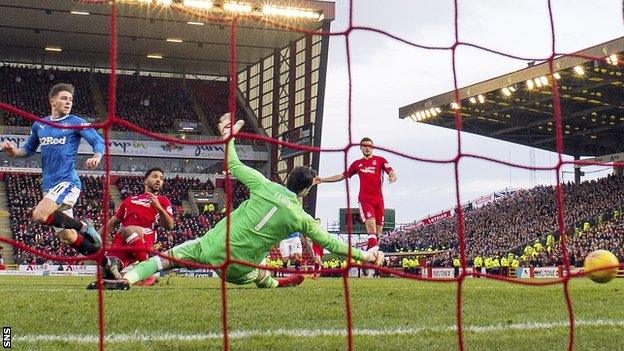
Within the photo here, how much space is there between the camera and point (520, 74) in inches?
1110

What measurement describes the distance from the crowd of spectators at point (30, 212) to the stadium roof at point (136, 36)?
6846 millimetres

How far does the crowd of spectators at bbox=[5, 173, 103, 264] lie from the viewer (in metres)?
27.9

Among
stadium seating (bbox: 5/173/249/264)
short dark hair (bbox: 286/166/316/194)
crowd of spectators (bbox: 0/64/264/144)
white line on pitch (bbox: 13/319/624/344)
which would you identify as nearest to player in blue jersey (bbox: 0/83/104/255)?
short dark hair (bbox: 286/166/316/194)

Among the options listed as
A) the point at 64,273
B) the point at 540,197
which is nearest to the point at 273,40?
the point at 540,197

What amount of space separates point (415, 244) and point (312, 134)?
7.44m

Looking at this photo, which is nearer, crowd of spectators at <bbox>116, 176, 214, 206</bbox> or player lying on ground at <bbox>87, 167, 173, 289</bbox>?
player lying on ground at <bbox>87, 167, 173, 289</bbox>

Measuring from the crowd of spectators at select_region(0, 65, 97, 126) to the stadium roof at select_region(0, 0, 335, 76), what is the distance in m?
0.92

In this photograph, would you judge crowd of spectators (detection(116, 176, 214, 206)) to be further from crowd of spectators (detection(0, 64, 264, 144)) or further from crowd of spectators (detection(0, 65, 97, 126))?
crowd of spectators (detection(0, 65, 97, 126))

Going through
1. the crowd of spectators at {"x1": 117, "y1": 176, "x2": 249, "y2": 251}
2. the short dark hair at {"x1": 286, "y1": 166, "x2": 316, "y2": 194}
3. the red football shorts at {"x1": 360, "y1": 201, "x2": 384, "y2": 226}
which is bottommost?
the short dark hair at {"x1": 286, "y1": 166, "x2": 316, "y2": 194}

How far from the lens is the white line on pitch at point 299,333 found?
15.1 ft

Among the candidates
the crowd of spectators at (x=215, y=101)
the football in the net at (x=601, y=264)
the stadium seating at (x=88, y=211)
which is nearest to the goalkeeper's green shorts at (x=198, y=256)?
the football in the net at (x=601, y=264)

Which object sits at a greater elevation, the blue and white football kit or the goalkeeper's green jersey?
the blue and white football kit

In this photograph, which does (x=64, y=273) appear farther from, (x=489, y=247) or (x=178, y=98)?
(x=178, y=98)

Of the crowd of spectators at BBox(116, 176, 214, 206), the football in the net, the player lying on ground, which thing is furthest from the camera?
the crowd of spectators at BBox(116, 176, 214, 206)
